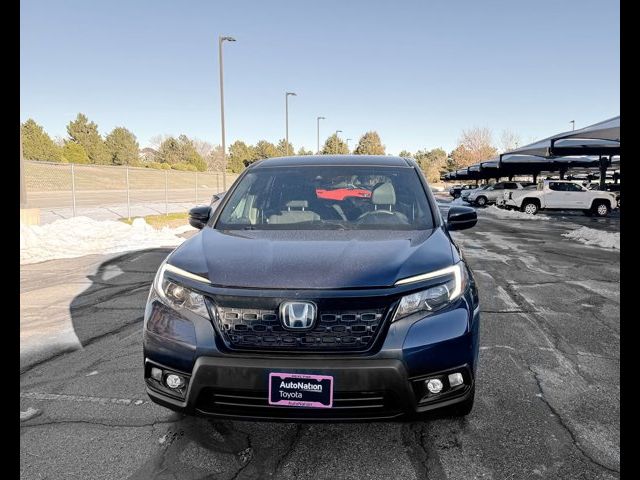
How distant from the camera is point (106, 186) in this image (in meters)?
39.2

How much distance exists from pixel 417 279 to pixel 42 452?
2263 millimetres

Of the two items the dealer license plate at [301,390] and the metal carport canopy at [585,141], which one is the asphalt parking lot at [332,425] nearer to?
the dealer license plate at [301,390]

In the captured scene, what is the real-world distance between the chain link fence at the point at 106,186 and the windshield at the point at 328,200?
641 inches

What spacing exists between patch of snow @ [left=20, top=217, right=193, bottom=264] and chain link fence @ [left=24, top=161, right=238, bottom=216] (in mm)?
6843

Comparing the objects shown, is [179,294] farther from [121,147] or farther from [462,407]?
[121,147]

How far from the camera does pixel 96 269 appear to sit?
304 inches

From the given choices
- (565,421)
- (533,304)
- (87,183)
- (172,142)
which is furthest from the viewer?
(172,142)

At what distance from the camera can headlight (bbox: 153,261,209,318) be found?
2277 mm

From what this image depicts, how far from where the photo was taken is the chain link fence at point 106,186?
23.9 meters

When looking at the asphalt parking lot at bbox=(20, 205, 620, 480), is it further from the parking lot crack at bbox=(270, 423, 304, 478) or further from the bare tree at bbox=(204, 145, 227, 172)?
the bare tree at bbox=(204, 145, 227, 172)

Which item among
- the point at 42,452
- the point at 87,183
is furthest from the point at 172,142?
the point at 42,452

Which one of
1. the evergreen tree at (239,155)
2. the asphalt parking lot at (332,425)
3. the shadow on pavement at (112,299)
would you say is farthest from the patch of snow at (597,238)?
the evergreen tree at (239,155)
